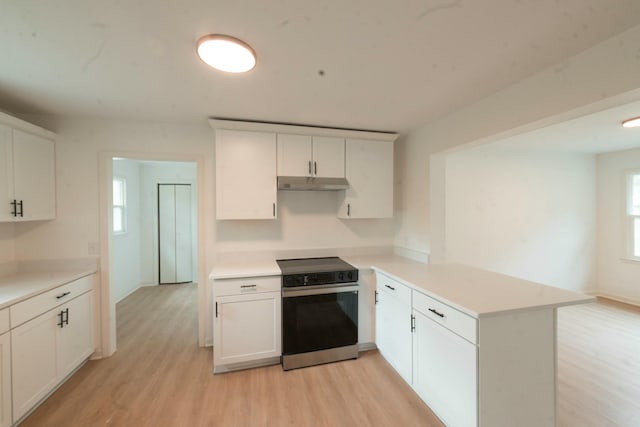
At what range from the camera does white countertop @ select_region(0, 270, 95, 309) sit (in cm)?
165

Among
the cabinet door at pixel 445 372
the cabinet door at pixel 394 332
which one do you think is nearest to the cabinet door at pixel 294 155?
the cabinet door at pixel 394 332

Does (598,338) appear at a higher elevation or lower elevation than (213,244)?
lower

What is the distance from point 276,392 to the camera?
1985 millimetres

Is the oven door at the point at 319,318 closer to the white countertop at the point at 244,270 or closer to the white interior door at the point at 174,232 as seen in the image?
the white countertop at the point at 244,270

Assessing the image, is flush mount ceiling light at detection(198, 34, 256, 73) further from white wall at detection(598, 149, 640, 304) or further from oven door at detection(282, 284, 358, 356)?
white wall at detection(598, 149, 640, 304)

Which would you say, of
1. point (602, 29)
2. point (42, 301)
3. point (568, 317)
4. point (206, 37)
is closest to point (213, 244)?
point (42, 301)

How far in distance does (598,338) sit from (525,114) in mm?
2924

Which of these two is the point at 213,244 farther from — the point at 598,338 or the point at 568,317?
the point at 568,317

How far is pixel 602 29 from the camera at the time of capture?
1225 millimetres

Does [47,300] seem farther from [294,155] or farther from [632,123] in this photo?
[632,123]

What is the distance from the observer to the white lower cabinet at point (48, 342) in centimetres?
164

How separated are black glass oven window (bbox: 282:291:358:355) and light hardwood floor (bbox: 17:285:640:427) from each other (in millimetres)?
213

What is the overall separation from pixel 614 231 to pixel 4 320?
7.29 meters

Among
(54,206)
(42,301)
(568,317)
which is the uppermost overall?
(54,206)
